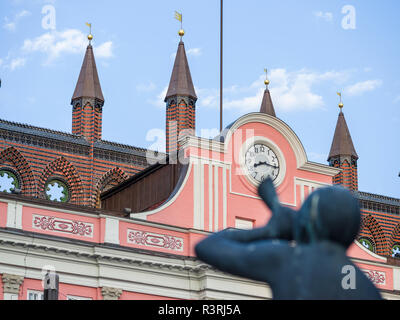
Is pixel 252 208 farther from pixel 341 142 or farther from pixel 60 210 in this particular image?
pixel 341 142

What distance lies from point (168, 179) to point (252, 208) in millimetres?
2769

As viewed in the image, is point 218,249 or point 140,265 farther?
point 140,265

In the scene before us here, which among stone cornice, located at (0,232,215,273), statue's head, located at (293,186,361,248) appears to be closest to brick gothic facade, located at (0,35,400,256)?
stone cornice, located at (0,232,215,273)

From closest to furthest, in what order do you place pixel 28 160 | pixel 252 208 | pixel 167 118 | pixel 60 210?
pixel 60 210, pixel 252 208, pixel 28 160, pixel 167 118

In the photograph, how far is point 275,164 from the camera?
98.7 feet

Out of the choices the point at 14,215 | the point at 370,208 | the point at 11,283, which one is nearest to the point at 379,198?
the point at 370,208

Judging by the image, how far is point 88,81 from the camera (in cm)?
4762

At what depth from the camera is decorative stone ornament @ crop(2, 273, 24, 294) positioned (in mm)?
24781

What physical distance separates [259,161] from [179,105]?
1871cm

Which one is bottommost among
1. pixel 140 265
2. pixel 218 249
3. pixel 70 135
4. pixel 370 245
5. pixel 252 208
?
pixel 218 249

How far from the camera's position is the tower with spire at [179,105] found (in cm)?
4750

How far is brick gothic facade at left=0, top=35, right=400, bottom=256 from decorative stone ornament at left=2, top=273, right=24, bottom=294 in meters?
16.9
